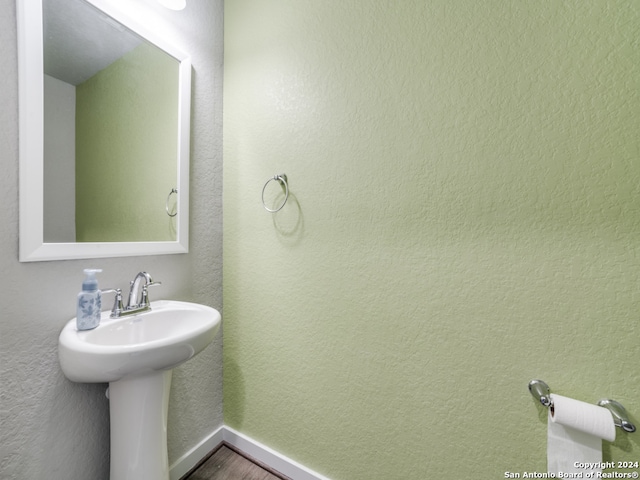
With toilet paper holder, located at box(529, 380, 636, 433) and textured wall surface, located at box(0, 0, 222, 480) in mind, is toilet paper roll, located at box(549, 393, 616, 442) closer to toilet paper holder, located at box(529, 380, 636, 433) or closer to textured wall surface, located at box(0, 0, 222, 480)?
toilet paper holder, located at box(529, 380, 636, 433)

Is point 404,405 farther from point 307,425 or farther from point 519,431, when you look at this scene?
point 307,425

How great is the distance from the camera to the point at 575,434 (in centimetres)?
67

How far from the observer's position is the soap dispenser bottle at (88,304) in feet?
2.57

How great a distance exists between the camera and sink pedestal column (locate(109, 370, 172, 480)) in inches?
32.9

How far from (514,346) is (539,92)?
74 centimetres

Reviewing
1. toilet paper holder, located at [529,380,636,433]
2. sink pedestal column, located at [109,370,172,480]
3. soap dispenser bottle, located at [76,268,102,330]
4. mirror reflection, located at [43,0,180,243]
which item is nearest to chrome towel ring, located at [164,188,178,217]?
mirror reflection, located at [43,0,180,243]

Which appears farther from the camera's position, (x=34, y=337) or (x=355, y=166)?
(x=355, y=166)

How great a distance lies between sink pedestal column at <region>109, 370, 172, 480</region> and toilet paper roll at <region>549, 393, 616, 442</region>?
3.77 feet

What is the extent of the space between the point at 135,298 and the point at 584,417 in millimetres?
1405

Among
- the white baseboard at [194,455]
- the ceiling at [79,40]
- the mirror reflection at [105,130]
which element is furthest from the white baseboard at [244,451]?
the ceiling at [79,40]

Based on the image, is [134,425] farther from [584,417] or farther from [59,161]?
[584,417]

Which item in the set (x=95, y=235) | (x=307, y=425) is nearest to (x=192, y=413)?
(x=307, y=425)

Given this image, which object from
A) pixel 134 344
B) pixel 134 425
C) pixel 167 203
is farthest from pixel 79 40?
pixel 134 425

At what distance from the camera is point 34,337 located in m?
0.76
